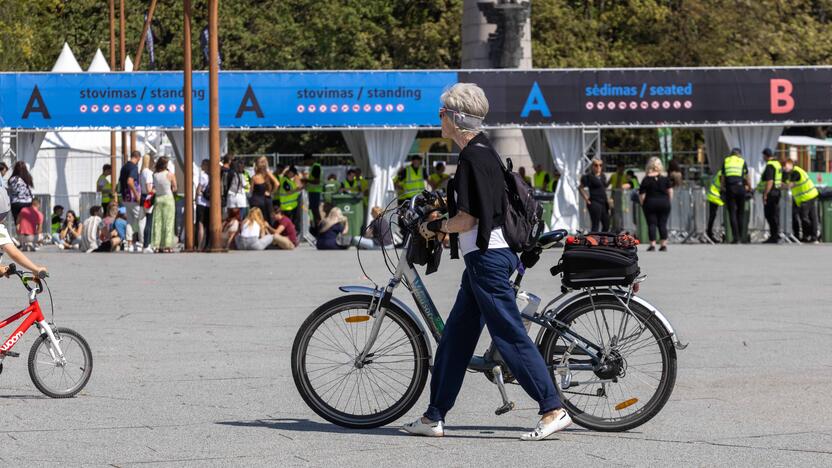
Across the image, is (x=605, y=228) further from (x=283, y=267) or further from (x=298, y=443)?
(x=298, y=443)

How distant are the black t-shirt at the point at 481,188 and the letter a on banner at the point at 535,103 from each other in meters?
23.3

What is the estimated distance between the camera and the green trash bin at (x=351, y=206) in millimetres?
29125

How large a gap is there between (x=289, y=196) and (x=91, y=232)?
12.8ft

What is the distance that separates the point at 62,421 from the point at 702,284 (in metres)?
11.0

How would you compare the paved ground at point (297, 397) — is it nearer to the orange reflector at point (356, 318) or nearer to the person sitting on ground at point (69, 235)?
the orange reflector at point (356, 318)

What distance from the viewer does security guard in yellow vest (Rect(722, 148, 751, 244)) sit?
92.1 feet

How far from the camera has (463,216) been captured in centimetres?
734

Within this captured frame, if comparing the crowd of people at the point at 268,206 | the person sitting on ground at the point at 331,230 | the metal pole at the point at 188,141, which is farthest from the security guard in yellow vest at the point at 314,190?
the metal pole at the point at 188,141

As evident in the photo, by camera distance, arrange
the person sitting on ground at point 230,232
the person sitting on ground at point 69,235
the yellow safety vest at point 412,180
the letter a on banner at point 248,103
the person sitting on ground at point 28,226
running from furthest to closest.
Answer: the letter a on banner at point 248,103 → the person sitting on ground at point 69,235 → the yellow safety vest at point 412,180 → the person sitting on ground at point 28,226 → the person sitting on ground at point 230,232

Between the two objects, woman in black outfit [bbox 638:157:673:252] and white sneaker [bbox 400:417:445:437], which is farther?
woman in black outfit [bbox 638:157:673:252]

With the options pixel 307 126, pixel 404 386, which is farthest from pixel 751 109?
pixel 404 386


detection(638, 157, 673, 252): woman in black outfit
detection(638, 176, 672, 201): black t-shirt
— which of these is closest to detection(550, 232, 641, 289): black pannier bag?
detection(638, 157, 673, 252): woman in black outfit

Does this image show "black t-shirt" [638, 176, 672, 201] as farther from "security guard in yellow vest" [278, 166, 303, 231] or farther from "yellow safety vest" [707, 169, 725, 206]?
"security guard in yellow vest" [278, 166, 303, 231]

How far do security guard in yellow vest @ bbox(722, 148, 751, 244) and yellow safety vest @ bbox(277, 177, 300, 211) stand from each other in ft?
25.6
